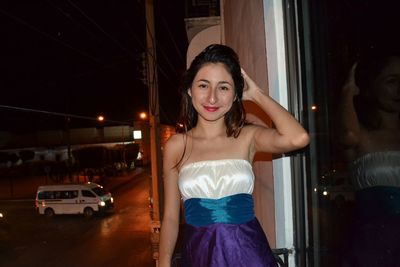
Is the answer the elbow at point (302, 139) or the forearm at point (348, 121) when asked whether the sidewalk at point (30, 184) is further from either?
the forearm at point (348, 121)

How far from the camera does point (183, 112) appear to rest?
210 centimetres

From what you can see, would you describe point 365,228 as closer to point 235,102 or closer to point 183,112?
point 235,102

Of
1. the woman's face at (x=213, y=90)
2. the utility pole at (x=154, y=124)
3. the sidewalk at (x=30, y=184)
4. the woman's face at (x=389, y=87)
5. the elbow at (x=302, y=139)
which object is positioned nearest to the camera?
the woman's face at (x=389, y=87)

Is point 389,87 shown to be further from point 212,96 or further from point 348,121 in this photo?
point 212,96

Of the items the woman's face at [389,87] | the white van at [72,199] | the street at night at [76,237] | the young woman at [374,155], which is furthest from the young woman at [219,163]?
the white van at [72,199]

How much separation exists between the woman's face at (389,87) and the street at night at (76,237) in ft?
44.4

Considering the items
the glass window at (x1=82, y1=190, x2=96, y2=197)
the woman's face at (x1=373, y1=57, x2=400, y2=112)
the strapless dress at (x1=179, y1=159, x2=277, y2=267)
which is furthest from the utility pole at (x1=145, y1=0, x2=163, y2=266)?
the glass window at (x1=82, y1=190, x2=96, y2=197)

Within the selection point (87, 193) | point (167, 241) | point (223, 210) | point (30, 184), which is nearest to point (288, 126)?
point (223, 210)

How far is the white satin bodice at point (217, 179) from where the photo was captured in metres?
1.78

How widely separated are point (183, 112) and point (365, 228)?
1120 millimetres

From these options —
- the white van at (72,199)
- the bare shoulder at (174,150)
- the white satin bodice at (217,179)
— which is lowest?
the white van at (72,199)

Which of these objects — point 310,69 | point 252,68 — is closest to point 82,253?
point 252,68

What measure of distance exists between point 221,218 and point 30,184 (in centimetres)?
3368

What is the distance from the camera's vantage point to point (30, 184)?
32094 mm
